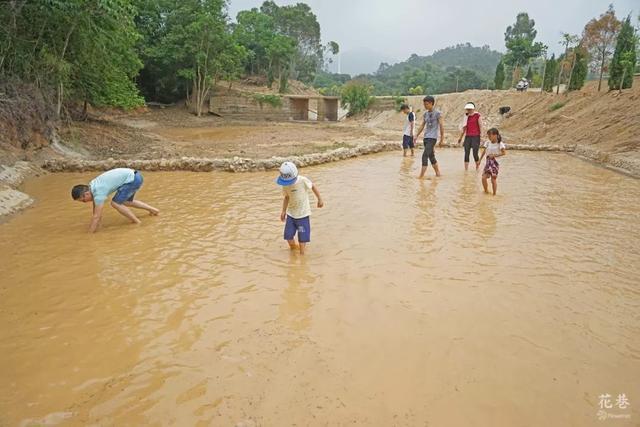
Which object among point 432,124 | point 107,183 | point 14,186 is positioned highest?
point 432,124

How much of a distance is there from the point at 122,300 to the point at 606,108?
18.8m

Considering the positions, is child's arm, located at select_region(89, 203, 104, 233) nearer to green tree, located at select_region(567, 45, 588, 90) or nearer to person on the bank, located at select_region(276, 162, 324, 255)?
person on the bank, located at select_region(276, 162, 324, 255)

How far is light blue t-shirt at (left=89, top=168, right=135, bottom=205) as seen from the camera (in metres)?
5.68

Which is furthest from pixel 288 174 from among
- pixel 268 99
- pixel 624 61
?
pixel 268 99

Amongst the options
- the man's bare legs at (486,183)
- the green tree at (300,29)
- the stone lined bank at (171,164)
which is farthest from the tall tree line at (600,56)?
the green tree at (300,29)

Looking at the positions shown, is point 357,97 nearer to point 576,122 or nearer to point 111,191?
point 576,122

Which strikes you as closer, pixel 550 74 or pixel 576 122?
pixel 576 122

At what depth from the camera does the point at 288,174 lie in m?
4.69

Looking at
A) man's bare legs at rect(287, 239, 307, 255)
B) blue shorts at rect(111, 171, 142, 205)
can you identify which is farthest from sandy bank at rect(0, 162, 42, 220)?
man's bare legs at rect(287, 239, 307, 255)

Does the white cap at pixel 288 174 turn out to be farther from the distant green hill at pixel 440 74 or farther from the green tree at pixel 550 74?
the distant green hill at pixel 440 74

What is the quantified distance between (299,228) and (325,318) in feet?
5.13

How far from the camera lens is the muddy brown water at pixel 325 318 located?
104 inches

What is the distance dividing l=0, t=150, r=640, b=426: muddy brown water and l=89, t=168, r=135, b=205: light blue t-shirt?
1.91ft

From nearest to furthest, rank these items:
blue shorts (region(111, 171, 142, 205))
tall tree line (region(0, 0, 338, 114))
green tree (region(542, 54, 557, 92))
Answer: blue shorts (region(111, 171, 142, 205)), tall tree line (region(0, 0, 338, 114)), green tree (region(542, 54, 557, 92))
